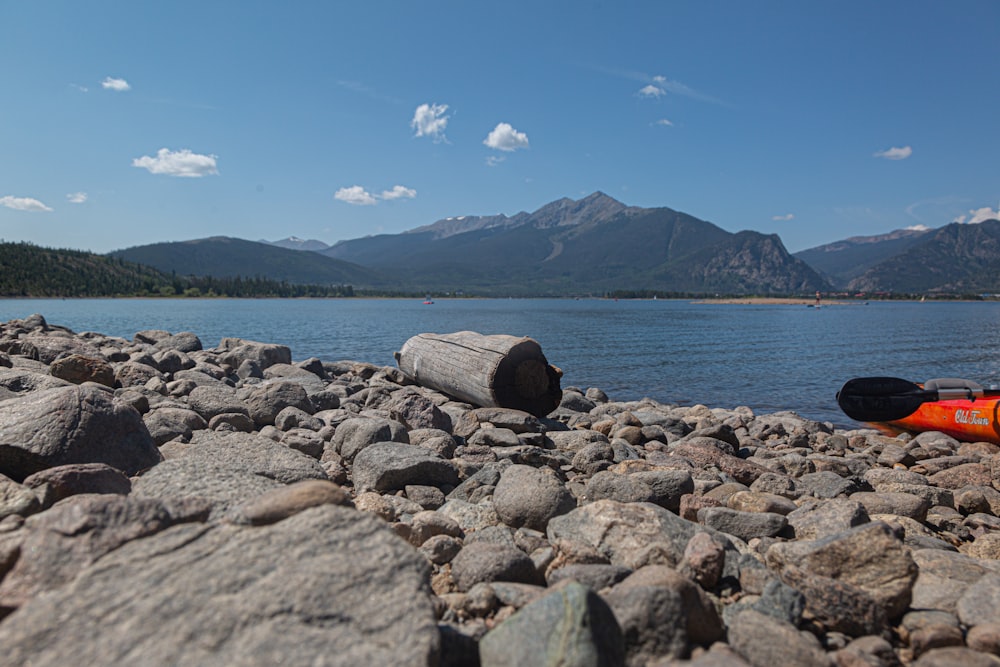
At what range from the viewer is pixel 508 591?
138 inches

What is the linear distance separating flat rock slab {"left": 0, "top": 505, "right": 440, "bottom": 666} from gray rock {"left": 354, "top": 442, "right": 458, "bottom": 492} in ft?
9.78

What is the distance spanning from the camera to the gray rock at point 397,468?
19.6ft

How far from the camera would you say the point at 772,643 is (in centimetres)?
295

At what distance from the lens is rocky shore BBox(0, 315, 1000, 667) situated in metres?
2.49

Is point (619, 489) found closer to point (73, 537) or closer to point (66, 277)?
point (73, 537)

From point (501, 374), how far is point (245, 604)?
8331 mm

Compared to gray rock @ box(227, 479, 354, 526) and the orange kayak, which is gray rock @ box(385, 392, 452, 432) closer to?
gray rock @ box(227, 479, 354, 526)

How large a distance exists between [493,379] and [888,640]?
7801 millimetres

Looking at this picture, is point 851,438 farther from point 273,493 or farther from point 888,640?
point 273,493

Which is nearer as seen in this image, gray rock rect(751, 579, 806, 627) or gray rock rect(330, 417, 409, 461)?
gray rock rect(751, 579, 806, 627)

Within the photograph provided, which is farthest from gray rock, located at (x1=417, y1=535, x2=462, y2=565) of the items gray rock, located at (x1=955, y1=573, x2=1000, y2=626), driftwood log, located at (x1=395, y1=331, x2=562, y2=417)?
driftwood log, located at (x1=395, y1=331, x2=562, y2=417)

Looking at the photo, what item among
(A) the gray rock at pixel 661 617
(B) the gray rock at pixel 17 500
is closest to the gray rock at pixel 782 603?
(A) the gray rock at pixel 661 617

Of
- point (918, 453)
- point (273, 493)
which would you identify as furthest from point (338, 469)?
point (918, 453)

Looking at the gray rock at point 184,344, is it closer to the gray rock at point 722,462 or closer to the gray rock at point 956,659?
the gray rock at point 722,462
